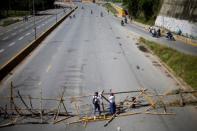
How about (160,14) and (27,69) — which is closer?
(27,69)

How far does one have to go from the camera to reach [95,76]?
34.2 metres

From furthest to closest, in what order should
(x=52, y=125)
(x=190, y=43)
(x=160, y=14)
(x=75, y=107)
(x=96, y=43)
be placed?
(x=160, y=14) → (x=96, y=43) → (x=190, y=43) → (x=75, y=107) → (x=52, y=125)

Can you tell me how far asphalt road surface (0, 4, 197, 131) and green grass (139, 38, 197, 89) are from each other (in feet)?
3.81

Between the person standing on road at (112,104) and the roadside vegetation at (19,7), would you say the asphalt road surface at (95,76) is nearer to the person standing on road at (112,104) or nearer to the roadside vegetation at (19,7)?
the person standing on road at (112,104)

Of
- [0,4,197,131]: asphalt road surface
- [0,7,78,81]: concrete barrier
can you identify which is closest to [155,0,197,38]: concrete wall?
[0,4,197,131]: asphalt road surface

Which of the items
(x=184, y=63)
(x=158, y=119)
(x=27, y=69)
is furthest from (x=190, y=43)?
(x=158, y=119)

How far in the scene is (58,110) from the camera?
22844mm

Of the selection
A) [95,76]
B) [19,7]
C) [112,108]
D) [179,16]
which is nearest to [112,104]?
[112,108]

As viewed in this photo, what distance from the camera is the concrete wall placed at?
52819 millimetres

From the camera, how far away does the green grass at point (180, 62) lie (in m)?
31.6

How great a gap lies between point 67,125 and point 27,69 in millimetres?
16418

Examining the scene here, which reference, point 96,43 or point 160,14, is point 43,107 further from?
point 160,14

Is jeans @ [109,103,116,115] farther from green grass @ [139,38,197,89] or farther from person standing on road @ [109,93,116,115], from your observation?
green grass @ [139,38,197,89]

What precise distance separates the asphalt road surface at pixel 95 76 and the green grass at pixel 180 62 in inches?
45.7
